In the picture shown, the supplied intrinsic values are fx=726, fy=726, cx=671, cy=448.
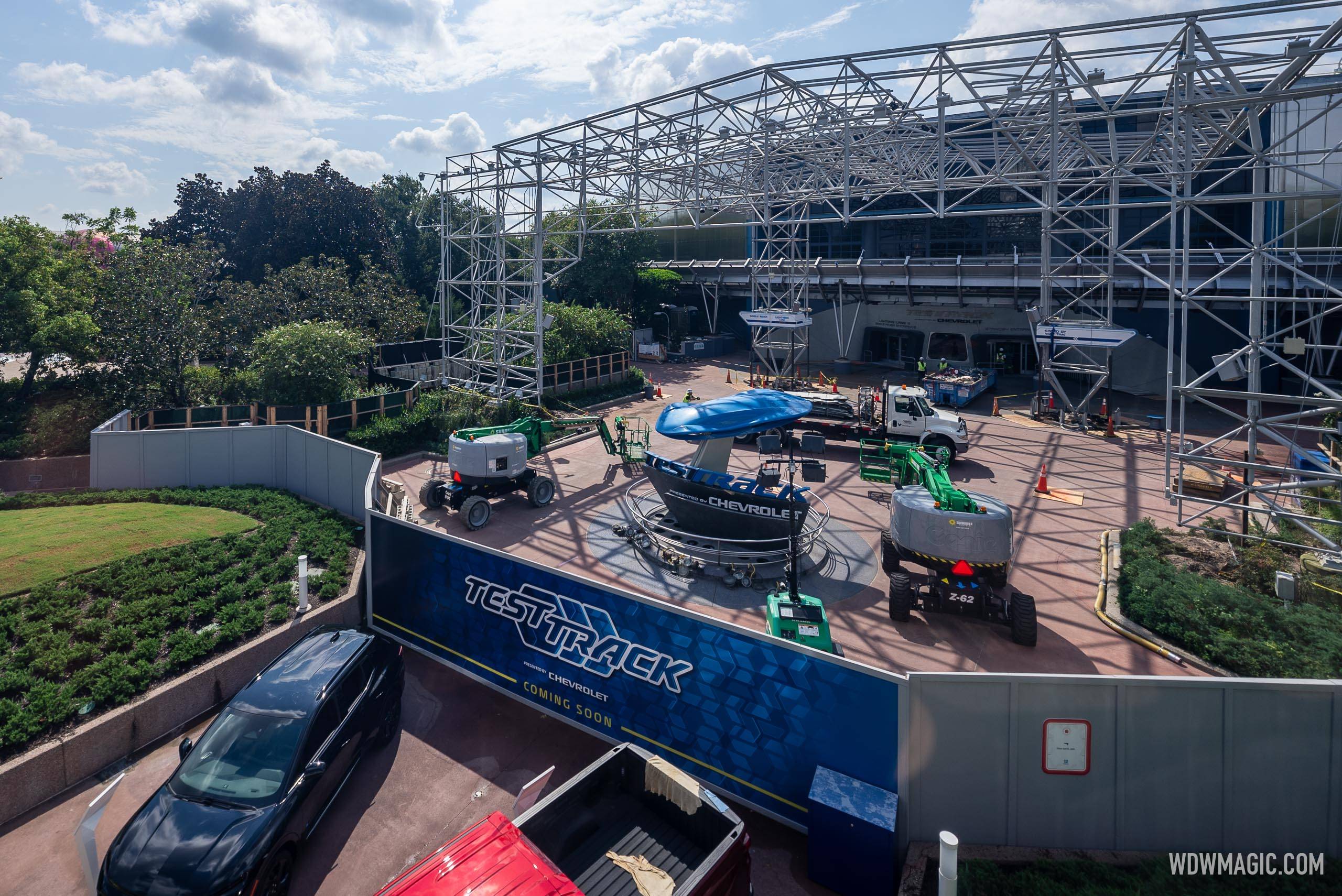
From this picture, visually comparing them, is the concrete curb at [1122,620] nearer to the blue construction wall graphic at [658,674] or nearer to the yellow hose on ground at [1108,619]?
the yellow hose on ground at [1108,619]

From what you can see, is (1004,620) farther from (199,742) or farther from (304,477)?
(304,477)

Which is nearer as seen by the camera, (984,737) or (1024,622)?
(984,737)

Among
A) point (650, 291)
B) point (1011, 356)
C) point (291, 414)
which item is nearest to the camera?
point (291, 414)

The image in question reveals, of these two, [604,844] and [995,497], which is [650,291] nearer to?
[995,497]

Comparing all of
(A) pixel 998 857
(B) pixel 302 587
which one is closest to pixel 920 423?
(A) pixel 998 857

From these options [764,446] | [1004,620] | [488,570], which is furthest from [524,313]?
[1004,620]

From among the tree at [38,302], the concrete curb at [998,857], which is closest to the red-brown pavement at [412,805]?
the concrete curb at [998,857]
